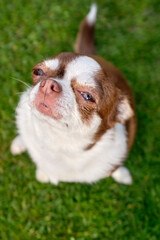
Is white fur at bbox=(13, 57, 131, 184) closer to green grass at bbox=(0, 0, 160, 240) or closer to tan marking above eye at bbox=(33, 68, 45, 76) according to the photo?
tan marking above eye at bbox=(33, 68, 45, 76)

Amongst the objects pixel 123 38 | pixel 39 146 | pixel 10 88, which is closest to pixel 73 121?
pixel 39 146

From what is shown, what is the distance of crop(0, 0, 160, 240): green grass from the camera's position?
3670 mm

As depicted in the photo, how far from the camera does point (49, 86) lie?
7.06 ft

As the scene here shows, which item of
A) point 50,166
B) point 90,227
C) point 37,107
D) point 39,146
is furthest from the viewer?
point 90,227

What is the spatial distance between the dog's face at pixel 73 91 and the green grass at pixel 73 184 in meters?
1.64

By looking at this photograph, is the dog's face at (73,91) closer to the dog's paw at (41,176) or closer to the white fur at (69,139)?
the white fur at (69,139)

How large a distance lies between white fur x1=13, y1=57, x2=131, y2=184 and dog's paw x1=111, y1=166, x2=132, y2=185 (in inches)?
16.6

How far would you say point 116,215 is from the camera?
3.74 m

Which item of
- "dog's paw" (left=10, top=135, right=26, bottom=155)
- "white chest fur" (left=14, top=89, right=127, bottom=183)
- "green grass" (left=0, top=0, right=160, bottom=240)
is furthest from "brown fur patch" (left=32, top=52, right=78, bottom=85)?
"green grass" (left=0, top=0, right=160, bottom=240)

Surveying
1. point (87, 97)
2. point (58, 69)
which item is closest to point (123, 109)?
point (87, 97)

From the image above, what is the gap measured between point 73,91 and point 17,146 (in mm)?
1716

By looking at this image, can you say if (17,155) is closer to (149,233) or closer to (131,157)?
(131,157)

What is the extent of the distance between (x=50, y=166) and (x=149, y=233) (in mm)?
1660

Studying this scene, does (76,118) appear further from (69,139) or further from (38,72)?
(38,72)
